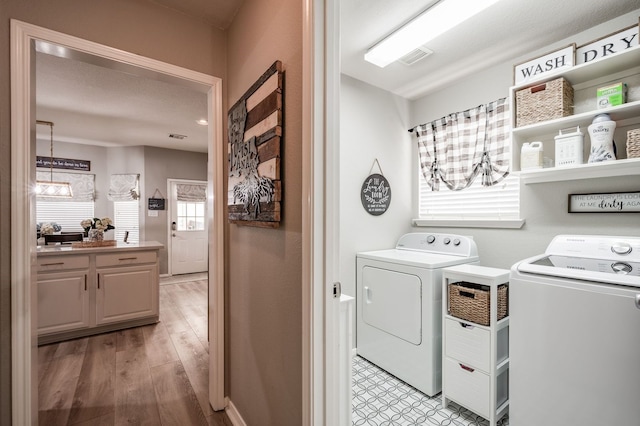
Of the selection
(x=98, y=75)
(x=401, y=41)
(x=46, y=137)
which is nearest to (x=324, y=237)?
(x=401, y=41)

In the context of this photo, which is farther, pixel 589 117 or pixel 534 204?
pixel 534 204

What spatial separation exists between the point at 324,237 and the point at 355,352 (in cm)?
200

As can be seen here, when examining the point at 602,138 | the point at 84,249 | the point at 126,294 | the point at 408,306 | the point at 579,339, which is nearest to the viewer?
the point at 579,339

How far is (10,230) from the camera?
1.33m

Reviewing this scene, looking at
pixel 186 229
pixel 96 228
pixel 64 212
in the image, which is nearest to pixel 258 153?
pixel 96 228

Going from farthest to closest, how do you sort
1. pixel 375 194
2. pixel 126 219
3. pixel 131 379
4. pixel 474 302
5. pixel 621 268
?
pixel 126 219, pixel 375 194, pixel 131 379, pixel 474 302, pixel 621 268

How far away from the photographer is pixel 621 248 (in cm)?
153

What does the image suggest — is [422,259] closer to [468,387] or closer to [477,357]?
[477,357]

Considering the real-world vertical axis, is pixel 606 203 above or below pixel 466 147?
below

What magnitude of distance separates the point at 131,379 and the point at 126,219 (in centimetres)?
433

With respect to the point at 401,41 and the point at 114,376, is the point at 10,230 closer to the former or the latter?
the point at 114,376

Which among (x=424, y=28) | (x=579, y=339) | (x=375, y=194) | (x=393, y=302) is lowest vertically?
(x=393, y=302)

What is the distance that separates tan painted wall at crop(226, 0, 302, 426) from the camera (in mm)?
1166

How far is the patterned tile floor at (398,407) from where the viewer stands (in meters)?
1.84
